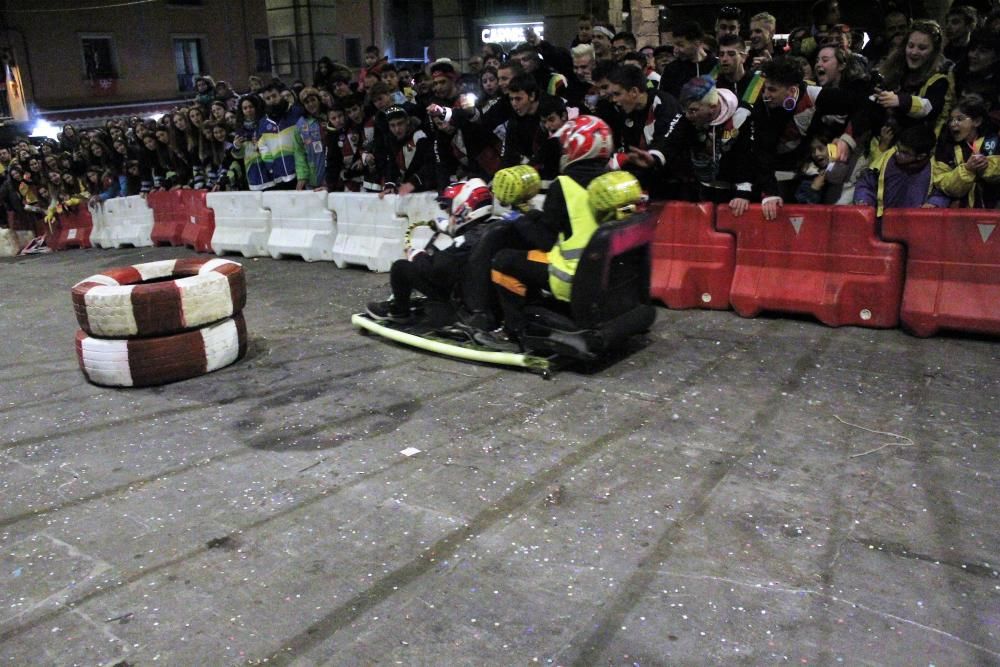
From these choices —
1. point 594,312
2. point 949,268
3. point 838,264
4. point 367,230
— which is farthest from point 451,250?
point 949,268

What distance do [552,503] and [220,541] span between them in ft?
5.06

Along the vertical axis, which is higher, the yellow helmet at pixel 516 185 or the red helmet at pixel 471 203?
the yellow helmet at pixel 516 185

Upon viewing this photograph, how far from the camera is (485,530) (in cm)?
362

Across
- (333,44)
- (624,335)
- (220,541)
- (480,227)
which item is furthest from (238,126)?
(220,541)

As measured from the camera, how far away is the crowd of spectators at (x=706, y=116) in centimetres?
638

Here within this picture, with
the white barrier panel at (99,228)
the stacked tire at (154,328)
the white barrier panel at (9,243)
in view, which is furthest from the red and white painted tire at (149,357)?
the white barrier panel at (9,243)

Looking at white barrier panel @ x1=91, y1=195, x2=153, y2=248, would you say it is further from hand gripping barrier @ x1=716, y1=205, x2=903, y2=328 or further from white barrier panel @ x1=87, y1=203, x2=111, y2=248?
hand gripping barrier @ x1=716, y1=205, x2=903, y2=328

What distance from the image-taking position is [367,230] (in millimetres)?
9961

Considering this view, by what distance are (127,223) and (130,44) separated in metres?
→ 22.8

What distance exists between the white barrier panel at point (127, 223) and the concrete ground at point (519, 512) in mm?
8762

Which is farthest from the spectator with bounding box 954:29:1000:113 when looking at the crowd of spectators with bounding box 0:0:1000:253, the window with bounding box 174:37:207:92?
the window with bounding box 174:37:207:92

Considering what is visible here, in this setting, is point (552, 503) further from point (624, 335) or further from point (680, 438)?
point (624, 335)

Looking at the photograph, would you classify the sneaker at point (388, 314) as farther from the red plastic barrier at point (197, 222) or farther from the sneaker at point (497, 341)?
the red plastic barrier at point (197, 222)

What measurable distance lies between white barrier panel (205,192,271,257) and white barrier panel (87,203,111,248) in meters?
3.92
